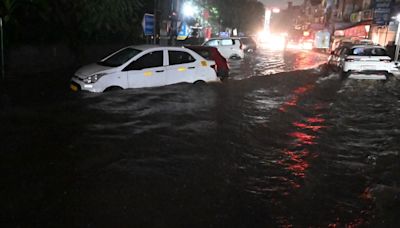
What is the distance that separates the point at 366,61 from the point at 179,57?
9.36m

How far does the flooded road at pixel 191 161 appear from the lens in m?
4.75

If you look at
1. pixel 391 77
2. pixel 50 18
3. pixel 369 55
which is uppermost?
pixel 50 18

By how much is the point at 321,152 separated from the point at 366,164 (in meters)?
0.85

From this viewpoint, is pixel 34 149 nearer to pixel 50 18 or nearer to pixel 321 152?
pixel 321 152

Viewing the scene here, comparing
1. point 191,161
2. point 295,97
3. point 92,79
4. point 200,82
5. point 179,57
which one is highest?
point 179,57

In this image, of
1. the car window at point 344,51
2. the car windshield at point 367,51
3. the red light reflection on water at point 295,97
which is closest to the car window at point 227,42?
the car window at point 344,51

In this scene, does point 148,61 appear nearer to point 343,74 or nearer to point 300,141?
point 300,141

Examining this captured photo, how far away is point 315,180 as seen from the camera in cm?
605

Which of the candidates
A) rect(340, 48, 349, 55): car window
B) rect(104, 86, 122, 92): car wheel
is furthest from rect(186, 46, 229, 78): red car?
rect(340, 48, 349, 55): car window

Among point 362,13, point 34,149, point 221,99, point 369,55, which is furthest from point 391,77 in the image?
point 362,13

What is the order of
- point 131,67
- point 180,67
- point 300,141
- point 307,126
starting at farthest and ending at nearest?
1. point 180,67
2. point 131,67
3. point 307,126
4. point 300,141

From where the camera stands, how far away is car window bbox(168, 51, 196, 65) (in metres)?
11.7

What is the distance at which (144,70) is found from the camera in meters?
11.1

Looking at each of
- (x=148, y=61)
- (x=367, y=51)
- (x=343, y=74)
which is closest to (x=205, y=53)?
(x=148, y=61)
